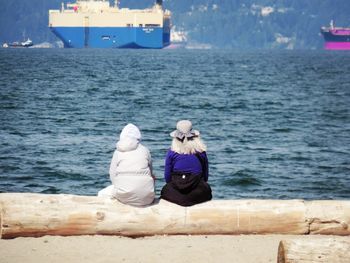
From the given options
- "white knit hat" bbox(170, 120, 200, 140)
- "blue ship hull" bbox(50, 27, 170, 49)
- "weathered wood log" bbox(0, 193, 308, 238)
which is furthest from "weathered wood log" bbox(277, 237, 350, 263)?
"blue ship hull" bbox(50, 27, 170, 49)

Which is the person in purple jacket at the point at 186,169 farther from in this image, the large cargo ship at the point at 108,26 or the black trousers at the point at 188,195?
the large cargo ship at the point at 108,26

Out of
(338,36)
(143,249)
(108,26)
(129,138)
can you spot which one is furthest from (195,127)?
(338,36)

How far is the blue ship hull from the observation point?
121438 millimetres

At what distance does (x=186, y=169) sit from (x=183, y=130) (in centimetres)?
36

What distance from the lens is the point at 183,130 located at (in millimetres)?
7070

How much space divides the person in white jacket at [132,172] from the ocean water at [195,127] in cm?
507

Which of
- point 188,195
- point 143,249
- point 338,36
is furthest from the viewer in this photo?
point 338,36

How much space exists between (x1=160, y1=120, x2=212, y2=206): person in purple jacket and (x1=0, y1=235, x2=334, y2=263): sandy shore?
39cm

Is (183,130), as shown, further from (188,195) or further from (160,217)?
(160,217)

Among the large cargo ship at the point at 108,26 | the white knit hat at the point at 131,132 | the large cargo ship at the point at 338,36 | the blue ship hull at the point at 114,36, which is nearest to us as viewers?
the white knit hat at the point at 131,132

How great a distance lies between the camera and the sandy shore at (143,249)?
6367 mm

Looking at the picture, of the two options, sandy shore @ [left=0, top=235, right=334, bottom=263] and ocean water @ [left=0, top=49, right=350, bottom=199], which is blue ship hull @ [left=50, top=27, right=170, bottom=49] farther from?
sandy shore @ [left=0, top=235, right=334, bottom=263]

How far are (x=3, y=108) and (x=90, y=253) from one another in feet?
66.5

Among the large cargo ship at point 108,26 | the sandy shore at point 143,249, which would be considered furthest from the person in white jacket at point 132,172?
the large cargo ship at point 108,26
